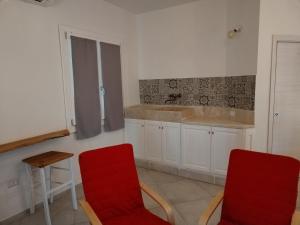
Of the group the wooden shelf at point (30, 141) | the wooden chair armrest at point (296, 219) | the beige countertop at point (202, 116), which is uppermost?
the beige countertop at point (202, 116)

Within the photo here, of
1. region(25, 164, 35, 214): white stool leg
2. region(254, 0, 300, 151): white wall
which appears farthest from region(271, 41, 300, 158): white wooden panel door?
region(25, 164, 35, 214): white stool leg

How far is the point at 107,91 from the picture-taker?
366 centimetres

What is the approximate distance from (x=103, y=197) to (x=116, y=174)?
0.21 metres

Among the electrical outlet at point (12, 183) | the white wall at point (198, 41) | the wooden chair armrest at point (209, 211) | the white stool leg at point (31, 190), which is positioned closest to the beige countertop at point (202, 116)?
the white wall at point (198, 41)

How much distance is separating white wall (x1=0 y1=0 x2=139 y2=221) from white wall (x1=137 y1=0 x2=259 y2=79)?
1.31 meters

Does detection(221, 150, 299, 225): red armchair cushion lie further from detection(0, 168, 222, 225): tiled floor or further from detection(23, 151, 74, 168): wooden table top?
detection(23, 151, 74, 168): wooden table top

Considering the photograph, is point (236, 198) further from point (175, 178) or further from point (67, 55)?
point (67, 55)

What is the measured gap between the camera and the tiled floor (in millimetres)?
2480

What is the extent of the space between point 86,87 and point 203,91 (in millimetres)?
1970

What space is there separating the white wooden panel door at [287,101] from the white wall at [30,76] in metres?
2.82

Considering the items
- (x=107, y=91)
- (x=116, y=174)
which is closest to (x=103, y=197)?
(x=116, y=174)

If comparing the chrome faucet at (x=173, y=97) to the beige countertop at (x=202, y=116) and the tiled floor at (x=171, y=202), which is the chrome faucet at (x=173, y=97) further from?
the tiled floor at (x=171, y=202)

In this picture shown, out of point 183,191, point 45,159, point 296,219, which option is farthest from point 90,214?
point 183,191

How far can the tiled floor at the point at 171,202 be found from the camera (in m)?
2.48
